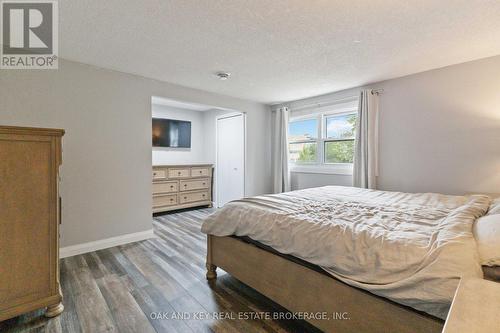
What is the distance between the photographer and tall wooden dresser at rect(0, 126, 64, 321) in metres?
1.49

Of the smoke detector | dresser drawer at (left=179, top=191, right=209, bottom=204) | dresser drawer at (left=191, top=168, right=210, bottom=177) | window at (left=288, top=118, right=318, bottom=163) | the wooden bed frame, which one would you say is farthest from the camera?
dresser drawer at (left=191, top=168, right=210, bottom=177)

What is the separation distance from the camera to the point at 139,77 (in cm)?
316

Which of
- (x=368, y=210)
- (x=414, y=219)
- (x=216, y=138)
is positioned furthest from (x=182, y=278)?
(x=216, y=138)

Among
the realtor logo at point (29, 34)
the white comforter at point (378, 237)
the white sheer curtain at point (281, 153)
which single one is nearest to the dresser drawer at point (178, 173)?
the white sheer curtain at point (281, 153)

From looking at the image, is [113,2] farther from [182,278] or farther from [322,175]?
[322,175]

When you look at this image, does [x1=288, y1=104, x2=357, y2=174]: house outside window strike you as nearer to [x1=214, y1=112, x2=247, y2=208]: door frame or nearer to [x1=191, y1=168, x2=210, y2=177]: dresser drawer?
[x1=214, y1=112, x2=247, y2=208]: door frame

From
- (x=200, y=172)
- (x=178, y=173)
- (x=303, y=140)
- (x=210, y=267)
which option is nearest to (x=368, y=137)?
(x=303, y=140)

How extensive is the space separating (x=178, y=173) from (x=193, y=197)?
65cm

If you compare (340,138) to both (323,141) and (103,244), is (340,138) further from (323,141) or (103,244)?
(103,244)

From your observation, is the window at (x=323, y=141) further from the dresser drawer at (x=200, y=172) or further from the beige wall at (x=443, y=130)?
the dresser drawer at (x=200, y=172)

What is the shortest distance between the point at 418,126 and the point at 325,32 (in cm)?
194

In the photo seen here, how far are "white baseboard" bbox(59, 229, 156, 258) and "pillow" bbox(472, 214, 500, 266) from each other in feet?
11.1

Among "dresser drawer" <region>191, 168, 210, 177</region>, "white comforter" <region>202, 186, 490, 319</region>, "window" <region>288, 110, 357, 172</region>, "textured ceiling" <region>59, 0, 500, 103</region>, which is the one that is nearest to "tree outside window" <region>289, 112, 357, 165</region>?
"window" <region>288, 110, 357, 172</region>

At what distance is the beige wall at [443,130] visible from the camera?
8.35 ft
